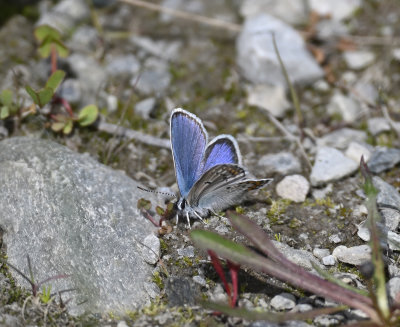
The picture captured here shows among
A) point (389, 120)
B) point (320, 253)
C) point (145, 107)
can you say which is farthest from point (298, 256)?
point (145, 107)

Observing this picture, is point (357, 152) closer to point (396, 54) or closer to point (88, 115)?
point (396, 54)

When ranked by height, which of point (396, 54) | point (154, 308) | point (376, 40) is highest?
point (376, 40)

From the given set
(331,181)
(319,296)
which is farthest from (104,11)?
(319,296)

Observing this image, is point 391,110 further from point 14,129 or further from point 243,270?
point 14,129

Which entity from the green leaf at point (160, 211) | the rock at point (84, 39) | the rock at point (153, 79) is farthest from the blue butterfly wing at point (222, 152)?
the rock at point (84, 39)

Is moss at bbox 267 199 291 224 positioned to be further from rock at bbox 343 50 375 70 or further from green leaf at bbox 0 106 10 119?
green leaf at bbox 0 106 10 119
